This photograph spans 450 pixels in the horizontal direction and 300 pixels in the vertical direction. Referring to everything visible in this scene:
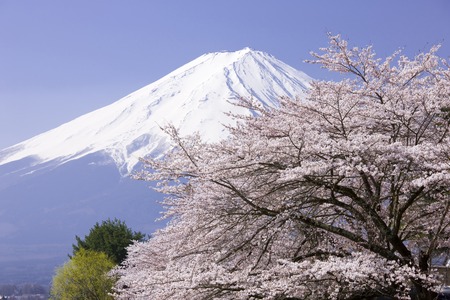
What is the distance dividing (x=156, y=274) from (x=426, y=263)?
286 centimetres

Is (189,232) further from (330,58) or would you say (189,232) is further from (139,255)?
(139,255)

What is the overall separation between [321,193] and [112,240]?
67.0 feet

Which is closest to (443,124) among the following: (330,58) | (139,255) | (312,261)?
(330,58)

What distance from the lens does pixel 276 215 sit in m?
7.77

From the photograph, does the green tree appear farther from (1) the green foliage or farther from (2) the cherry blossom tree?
(2) the cherry blossom tree

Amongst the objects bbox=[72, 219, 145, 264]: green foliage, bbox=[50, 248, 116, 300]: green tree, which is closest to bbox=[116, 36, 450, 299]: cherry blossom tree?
bbox=[50, 248, 116, 300]: green tree

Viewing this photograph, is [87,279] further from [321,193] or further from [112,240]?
[321,193]

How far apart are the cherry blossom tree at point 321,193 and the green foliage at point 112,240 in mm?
18640

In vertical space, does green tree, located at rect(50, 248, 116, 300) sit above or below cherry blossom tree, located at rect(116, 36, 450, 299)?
above

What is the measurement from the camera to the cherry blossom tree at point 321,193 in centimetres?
716

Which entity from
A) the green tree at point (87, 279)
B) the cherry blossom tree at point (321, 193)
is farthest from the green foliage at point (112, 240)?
the cherry blossom tree at point (321, 193)

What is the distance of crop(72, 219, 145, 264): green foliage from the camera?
89.7 ft

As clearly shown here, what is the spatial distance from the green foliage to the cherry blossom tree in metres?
18.6

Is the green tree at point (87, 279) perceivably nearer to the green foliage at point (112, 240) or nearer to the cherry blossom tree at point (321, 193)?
the green foliage at point (112, 240)
